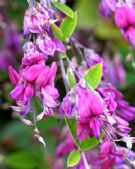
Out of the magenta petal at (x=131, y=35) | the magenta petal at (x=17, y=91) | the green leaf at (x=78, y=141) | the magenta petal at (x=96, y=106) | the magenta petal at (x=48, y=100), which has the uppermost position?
the magenta petal at (x=17, y=91)

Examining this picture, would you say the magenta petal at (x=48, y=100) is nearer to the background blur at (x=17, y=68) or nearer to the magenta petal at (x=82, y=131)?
the magenta petal at (x=82, y=131)

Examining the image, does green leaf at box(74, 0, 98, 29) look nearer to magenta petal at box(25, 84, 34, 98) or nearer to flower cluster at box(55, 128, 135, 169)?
flower cluster at box(55, 128, 135, 169)

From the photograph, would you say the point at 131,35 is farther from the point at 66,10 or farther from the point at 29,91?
the point at 29,91

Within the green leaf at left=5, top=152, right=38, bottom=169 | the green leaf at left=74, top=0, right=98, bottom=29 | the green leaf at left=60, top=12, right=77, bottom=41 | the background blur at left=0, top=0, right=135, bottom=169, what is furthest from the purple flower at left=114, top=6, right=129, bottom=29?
the green leaf at left=74, top=0, right=98, bottom=29

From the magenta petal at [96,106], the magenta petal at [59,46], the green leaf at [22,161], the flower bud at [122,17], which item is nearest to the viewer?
the magenta petal at [96,106]

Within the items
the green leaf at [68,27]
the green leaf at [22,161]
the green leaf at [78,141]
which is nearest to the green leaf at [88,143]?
the green leaf at [78,141]
